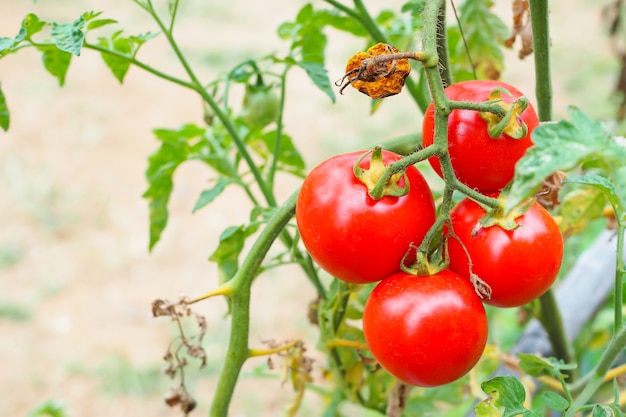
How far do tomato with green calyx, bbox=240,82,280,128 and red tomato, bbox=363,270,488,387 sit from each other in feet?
1.65

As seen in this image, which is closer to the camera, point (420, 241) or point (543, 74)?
point (420, 241)

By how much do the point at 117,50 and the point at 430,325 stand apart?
0.51 meters

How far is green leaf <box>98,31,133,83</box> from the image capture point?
0.82 meters

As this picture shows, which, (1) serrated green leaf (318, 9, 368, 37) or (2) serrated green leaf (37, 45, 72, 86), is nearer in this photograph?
(2) serrated green leaf (37, 45, 72, 86)

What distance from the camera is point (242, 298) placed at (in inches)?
26.9

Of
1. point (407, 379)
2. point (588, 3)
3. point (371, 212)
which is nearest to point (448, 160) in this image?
point (371, 212)

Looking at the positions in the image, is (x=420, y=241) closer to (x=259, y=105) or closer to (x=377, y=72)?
(x=377, y=72)

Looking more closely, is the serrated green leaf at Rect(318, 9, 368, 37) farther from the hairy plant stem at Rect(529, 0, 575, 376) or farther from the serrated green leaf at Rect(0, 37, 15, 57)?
the serrated green leaf at Rect(0, 37, 15, 57)

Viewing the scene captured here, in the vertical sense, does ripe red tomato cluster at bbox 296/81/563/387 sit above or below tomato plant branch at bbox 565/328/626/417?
above

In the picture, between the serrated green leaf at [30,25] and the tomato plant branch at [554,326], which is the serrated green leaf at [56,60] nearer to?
the serrated green leaf at [30,25]

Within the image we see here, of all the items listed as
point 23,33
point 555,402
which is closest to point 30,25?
point 23,33

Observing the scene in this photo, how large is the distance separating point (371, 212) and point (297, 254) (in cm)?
35

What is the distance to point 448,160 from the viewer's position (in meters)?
0.50

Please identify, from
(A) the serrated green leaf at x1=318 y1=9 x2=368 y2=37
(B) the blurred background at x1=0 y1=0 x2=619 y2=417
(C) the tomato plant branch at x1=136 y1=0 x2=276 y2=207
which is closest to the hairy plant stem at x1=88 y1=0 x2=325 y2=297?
(C) the tomato plant branch at x1=136 y1=0 x2=276 y2=207
